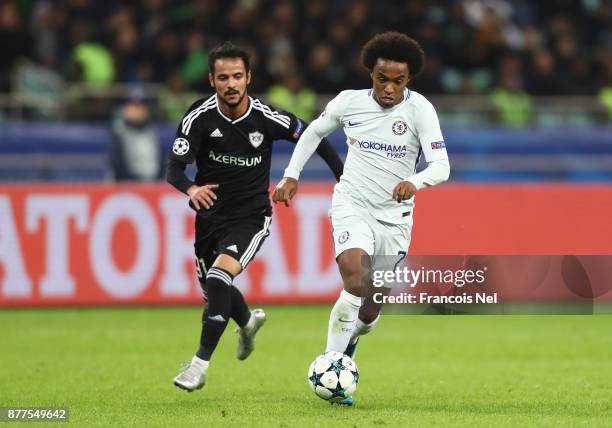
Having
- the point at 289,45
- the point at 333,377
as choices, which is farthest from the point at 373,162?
the point at 289,45

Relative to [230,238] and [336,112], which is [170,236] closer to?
[230,238]

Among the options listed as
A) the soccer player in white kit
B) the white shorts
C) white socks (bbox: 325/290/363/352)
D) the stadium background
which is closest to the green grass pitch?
the stadium background

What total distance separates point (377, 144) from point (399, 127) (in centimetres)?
17

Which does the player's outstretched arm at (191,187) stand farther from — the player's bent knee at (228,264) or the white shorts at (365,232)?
the white shorts at (365,232)

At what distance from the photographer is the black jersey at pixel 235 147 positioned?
828cm

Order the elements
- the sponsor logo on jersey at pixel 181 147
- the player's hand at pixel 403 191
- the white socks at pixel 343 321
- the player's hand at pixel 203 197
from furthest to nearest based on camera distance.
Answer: the sponsor logo on jersey at pixel 181 147 → the player's hand at pixel 203 197 → the white socks at pixel 343 321 → the player's hand at pixel 403 191

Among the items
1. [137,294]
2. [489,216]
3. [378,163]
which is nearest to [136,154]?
[137,294]

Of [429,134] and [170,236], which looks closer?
[429,134]

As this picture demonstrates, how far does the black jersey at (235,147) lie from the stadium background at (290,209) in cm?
127

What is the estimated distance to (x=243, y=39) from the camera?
17.6 metres

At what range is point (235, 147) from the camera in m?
8.36

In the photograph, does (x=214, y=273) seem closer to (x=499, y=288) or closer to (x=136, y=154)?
(x=499, y=288)

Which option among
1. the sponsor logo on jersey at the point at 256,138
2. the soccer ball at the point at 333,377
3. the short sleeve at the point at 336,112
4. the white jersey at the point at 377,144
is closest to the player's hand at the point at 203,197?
the white jersey at the point at 377,144

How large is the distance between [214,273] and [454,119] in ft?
32.8
